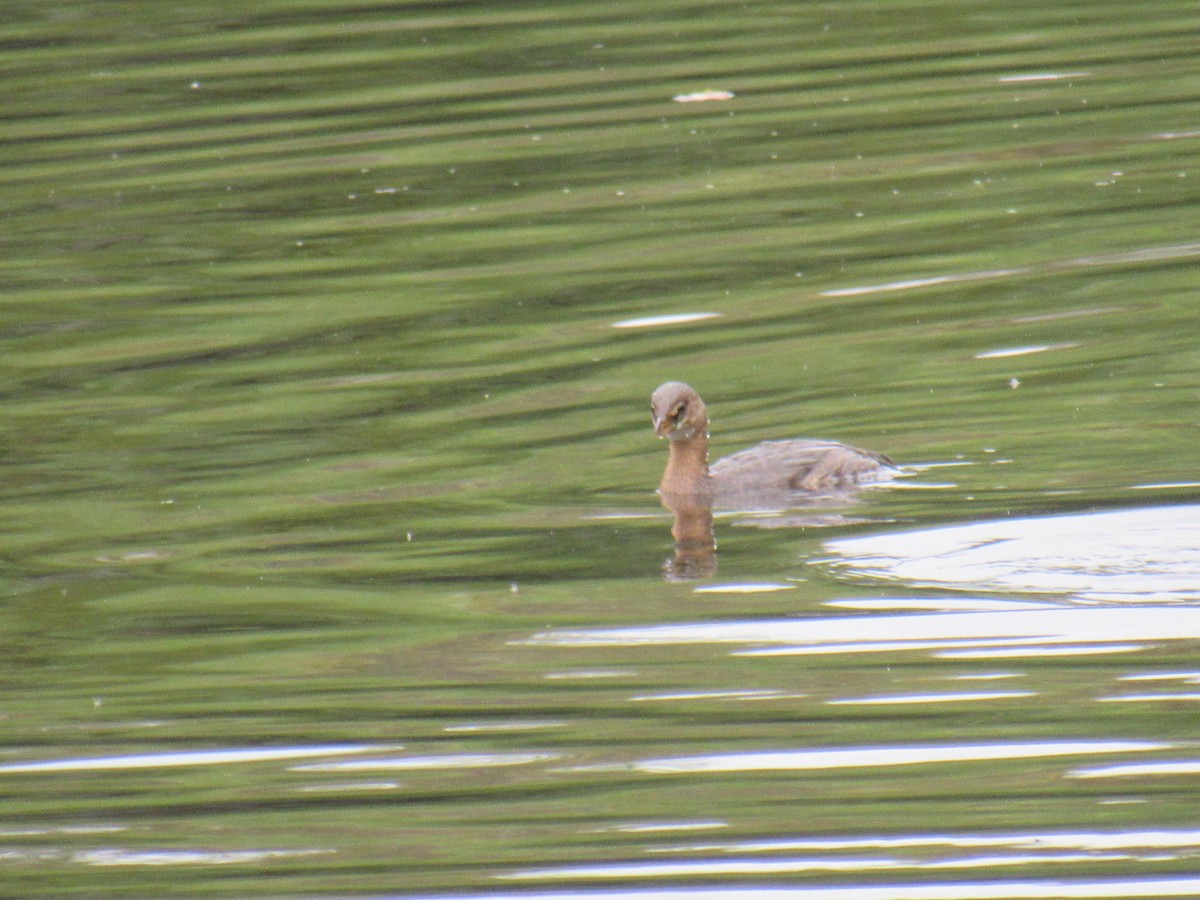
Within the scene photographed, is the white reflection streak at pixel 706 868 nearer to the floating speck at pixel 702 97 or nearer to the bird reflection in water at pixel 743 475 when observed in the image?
the bird reflection in water at pixel 743 475

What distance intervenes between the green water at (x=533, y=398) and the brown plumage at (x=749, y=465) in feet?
0.83

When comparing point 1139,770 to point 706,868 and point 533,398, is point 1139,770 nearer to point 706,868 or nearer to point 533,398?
point 706,868

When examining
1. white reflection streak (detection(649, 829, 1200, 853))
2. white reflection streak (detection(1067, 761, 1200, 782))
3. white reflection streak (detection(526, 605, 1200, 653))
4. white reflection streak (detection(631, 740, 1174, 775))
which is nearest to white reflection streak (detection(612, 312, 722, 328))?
white reflection streak (detection(526, 605, 1200, 653))

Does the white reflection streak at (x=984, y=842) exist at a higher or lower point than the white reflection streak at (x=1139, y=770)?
lower

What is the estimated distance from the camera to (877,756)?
593 cm

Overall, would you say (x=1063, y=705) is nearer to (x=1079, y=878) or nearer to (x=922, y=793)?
(x=922, y=793)

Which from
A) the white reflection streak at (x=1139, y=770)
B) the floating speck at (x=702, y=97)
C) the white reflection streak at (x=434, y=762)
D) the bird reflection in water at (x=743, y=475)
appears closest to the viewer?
the white reflection streak at (x=1139, y=770)

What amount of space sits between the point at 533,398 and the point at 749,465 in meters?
1.41

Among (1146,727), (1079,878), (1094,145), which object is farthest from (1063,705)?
(1094,145)

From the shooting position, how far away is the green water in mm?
5805

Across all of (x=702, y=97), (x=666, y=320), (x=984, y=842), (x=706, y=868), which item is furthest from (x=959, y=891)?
(x=702, y=97)

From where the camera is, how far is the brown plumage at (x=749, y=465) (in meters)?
8.73

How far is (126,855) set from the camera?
223 inches

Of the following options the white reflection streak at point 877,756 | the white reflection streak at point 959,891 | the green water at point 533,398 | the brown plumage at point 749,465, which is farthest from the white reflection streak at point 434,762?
the brown plumage at point 749,465
